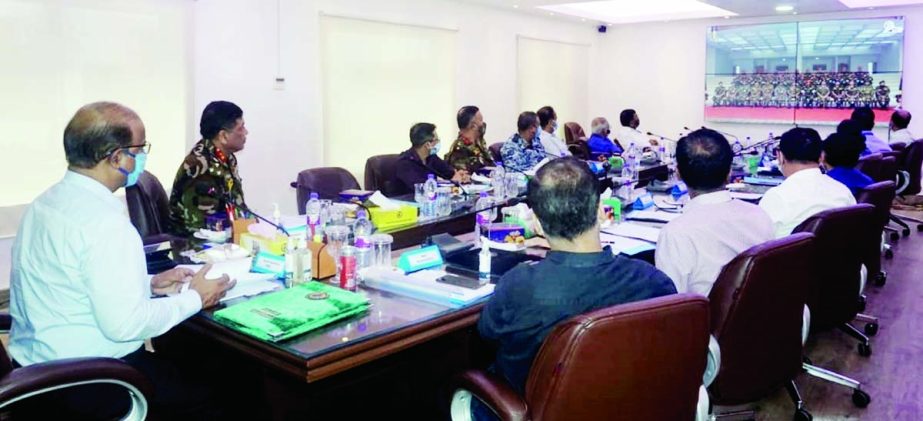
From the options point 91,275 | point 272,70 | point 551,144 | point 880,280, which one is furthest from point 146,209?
point 880,280

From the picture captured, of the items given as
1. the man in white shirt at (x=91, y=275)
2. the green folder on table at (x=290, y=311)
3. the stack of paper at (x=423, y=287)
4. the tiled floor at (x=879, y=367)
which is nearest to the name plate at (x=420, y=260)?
the stack of paper at (x=423, y=287)

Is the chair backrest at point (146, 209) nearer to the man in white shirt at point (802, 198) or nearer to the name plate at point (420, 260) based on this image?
the name plate at point (420, 260)

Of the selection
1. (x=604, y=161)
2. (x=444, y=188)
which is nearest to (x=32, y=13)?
(x=444, y=188)

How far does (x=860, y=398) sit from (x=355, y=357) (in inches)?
82.1

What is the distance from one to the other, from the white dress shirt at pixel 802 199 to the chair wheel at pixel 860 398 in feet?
2.11

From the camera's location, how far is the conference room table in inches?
62.9

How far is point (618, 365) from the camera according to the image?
133cm

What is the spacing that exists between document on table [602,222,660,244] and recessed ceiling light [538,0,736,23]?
5018 mm

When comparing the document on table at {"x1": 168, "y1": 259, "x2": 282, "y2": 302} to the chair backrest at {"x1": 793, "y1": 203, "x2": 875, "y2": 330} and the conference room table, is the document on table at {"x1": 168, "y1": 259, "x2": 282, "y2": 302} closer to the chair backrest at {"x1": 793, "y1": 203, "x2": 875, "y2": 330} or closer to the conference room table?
the conference room table

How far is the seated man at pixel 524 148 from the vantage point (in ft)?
17.4

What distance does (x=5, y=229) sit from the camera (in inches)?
166

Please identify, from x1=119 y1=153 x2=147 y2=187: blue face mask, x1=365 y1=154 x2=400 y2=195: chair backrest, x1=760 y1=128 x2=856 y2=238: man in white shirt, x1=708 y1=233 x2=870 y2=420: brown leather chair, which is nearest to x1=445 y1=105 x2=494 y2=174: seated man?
x1=365 y1=154 x2=400 y2=195: chair backrest

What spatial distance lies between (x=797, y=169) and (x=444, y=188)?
5.41ft

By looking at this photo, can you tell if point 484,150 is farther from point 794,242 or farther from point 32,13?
point 794,242
